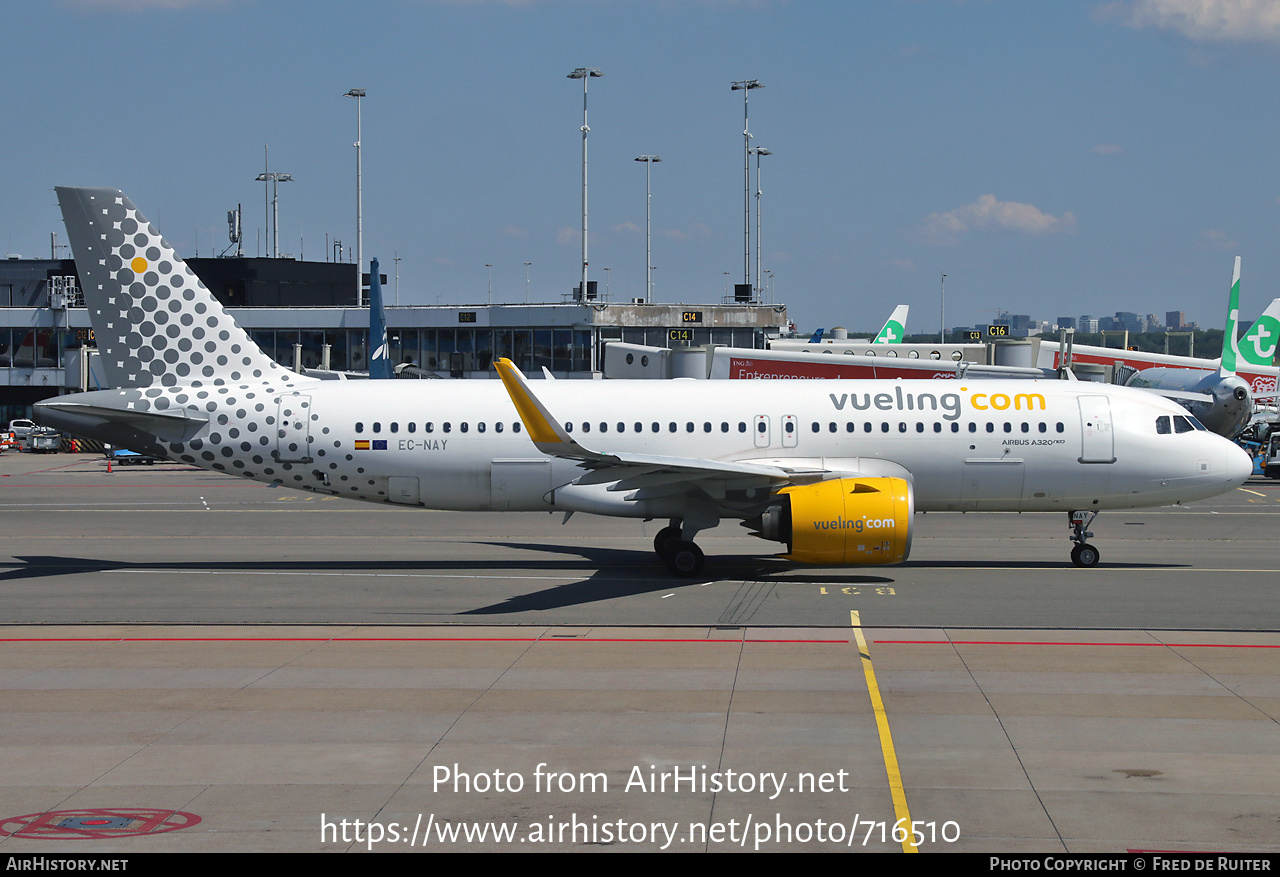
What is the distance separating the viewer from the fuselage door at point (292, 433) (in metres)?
25.6

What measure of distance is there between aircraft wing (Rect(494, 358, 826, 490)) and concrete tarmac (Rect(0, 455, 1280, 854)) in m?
2.11

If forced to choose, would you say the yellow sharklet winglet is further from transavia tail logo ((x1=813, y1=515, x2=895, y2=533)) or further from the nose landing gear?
the nose landing gear

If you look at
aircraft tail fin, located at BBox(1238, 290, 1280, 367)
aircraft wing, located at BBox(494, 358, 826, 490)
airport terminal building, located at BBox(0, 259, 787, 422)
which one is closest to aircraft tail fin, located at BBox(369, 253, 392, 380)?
airport terminal building, located at BBox(0, 259, 787, 422)

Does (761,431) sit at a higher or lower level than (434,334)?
lower

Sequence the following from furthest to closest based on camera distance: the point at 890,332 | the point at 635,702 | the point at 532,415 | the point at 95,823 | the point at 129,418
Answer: the point at 890,332, the point at 129,418, the point at 532,415, the point at 635,702, the point at 95,823

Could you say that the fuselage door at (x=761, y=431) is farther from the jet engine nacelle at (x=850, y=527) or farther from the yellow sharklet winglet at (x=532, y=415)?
the yellow sharklet winglet at (x=532, y=415)

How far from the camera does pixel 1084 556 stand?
2586 centimetres

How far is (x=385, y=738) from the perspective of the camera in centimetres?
1332

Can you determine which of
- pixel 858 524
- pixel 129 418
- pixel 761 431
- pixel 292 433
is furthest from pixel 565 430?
pixel 129 418

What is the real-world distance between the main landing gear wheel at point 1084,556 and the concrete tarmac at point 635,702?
38cm

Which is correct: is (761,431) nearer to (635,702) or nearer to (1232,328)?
(635,702)

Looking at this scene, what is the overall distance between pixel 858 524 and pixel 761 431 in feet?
12.9

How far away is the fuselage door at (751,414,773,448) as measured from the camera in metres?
25.6

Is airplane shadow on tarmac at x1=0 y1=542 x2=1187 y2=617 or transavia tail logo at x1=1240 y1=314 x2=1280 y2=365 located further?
transavia tail logo at x1=1240 y1=314 x2=1280 y2=365
